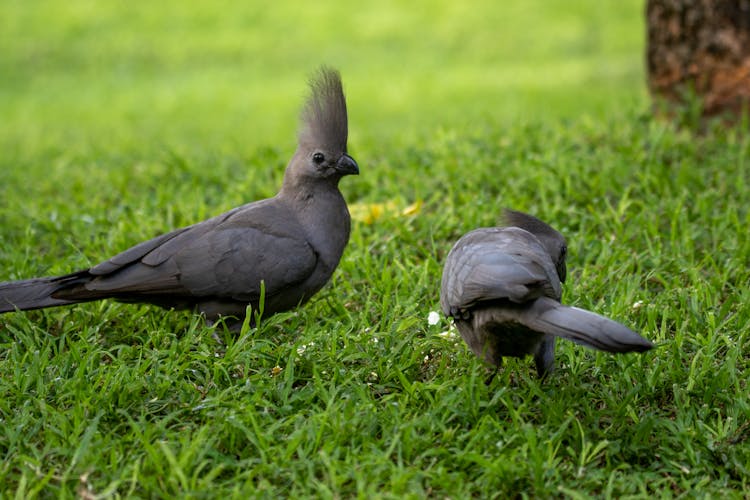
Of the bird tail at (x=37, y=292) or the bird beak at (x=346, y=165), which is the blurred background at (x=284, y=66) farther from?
the bird tail at (x=37, y=292)

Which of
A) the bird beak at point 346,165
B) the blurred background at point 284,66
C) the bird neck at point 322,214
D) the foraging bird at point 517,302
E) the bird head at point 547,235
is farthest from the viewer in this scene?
the blurred background at point 284,66

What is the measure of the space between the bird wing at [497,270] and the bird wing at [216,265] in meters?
0.86

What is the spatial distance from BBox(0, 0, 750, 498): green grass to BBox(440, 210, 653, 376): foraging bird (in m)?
0.19

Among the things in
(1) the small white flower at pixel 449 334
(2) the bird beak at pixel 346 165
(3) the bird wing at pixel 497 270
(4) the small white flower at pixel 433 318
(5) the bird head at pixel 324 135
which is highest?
(5) the bird head at pixel 324 135

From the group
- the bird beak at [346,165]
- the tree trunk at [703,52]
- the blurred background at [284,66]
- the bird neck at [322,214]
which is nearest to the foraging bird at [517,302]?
the bird neck at [322,214]

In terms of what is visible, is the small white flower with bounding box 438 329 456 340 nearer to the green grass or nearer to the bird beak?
the green grass

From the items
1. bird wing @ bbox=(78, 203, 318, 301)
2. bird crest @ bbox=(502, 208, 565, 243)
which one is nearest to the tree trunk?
bird crest @ bbox=(502, 208, 565, 243)

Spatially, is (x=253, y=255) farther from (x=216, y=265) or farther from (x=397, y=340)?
(x=397, y=340)

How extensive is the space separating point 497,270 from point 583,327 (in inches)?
17.4

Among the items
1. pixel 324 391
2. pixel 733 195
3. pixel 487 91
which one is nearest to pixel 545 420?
pixel 324 391

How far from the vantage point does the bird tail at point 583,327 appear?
2.81 meters

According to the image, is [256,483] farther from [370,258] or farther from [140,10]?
[140,10]

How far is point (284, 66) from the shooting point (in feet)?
50.0

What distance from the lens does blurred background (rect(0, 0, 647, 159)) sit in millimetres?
9711
